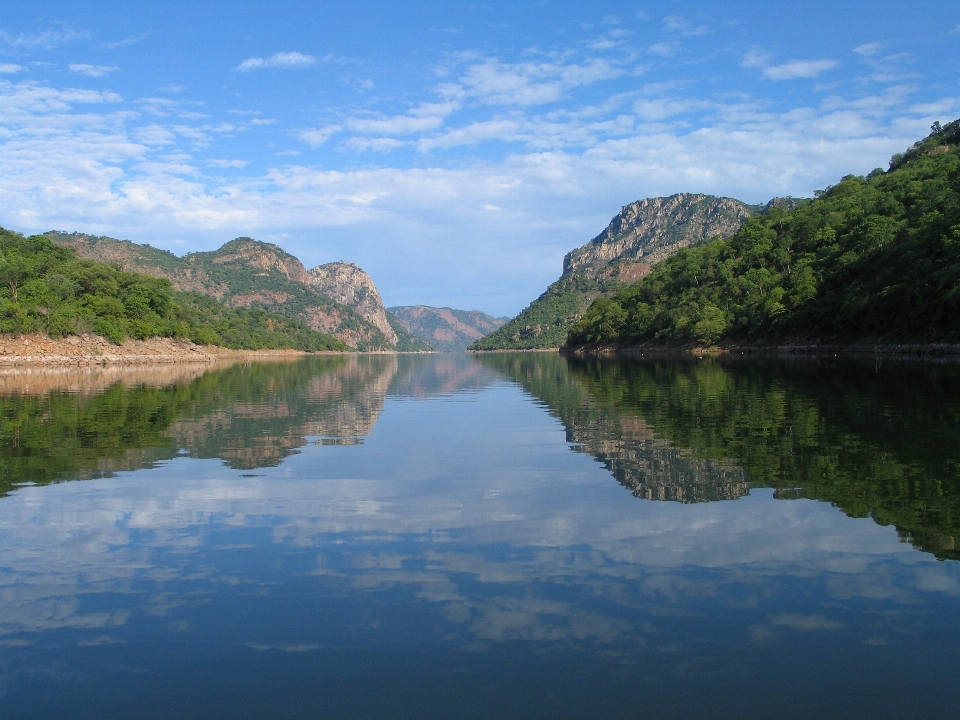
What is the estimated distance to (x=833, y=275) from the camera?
320 feet

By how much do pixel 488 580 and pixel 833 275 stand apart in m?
102

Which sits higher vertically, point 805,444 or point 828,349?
point 828,349

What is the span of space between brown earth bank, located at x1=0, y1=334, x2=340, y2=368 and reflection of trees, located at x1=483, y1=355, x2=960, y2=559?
234ft

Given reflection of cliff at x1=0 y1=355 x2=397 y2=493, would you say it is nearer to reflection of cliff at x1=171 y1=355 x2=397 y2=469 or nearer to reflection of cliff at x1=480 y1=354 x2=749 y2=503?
reflection of cliff at x1=171 y1=355 x2=397 y2=469

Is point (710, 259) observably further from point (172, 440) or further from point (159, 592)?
point (159, 592)

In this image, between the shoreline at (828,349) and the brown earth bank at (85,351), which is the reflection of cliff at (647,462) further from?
the brown earth bank at (85,351)

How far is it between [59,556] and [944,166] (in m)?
133

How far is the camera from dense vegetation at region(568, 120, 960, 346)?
240ft

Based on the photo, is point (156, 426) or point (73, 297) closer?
point (156, 426)

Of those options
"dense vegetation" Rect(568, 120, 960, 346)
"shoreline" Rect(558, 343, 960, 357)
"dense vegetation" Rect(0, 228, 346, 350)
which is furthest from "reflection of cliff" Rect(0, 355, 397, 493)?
"dense vegetation" Rect(568, 120, 960, 346)


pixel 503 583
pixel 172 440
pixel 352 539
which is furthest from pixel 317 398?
pixel 503 583

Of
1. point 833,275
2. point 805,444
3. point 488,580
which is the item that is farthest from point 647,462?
point 833,275

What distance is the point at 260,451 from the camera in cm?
1722

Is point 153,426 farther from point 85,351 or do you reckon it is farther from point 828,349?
point 828,349
